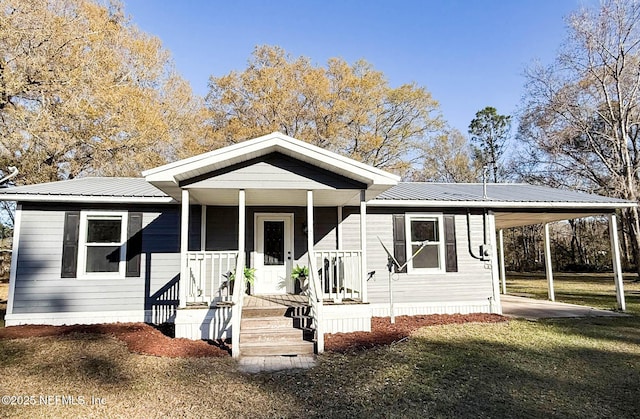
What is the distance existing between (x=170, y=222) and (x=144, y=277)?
4.03 ft

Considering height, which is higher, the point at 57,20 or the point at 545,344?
the point at 57,20

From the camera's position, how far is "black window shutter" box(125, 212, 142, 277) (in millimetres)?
7617

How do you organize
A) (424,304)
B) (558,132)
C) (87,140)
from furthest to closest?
(558,132) → (87,140) → (424,304)

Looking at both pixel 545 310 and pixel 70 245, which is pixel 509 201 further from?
pixel 70 245

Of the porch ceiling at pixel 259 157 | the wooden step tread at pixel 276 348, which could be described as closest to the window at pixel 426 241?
the porch ceiling at pixel 259 157

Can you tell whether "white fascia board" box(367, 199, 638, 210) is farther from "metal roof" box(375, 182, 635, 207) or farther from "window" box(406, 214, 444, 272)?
"window" box(406, 214, 444, 272)

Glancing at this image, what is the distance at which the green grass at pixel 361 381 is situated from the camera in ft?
12.2

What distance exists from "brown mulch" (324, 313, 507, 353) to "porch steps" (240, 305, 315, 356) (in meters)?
0.46

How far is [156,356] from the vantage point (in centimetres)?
533

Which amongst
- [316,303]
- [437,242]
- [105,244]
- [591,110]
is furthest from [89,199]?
[591,110]

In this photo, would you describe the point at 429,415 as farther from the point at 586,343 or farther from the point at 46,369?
the point at 46,369

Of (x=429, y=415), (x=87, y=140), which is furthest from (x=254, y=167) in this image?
(x=87, y=140)

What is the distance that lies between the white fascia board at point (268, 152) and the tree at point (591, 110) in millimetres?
15150

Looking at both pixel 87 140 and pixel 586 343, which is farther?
pixel 87 140
